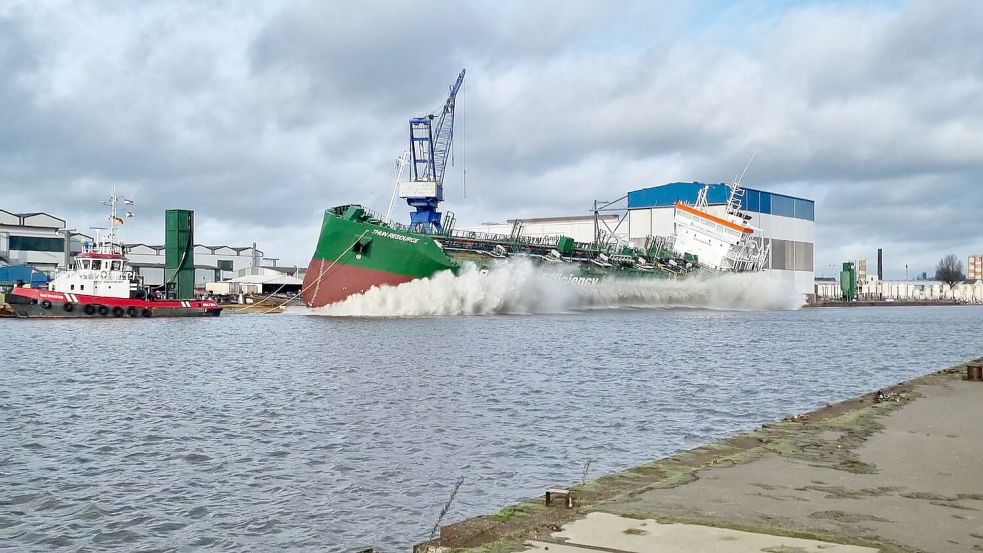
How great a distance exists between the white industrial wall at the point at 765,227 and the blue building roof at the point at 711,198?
0.80m

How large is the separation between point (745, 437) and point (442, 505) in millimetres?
4520

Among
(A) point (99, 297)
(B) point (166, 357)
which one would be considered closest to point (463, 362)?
(B) point (166, 357)

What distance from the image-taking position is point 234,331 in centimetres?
4891

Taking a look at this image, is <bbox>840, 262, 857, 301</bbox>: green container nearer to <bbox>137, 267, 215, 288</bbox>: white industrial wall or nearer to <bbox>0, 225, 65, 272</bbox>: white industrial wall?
<bbox>137, 267, 215, 288</bbox>: white industrial wall

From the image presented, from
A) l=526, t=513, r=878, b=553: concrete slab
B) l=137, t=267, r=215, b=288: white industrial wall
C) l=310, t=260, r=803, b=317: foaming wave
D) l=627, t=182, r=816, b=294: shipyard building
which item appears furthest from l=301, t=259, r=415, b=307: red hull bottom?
l=137, t=267, r=215, b=288: white industrial wall

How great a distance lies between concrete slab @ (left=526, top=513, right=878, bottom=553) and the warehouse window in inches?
4198

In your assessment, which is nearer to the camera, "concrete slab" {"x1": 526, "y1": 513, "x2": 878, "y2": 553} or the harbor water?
"concrete slab" {"x1": 526, "y1": 513, "x2": 878, "y2": 553}

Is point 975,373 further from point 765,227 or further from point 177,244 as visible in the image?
point 765,227

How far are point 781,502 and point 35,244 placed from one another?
108 metres

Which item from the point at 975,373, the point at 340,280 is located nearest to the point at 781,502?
the point at 975,373

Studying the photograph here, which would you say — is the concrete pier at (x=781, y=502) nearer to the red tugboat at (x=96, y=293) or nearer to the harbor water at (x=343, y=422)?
the harbor water at (x=343, y=422)

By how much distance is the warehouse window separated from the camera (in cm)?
9875

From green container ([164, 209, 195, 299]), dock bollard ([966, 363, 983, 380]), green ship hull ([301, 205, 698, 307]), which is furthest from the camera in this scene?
green container ([164, 209, 195, 299])

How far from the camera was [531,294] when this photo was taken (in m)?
63.5
